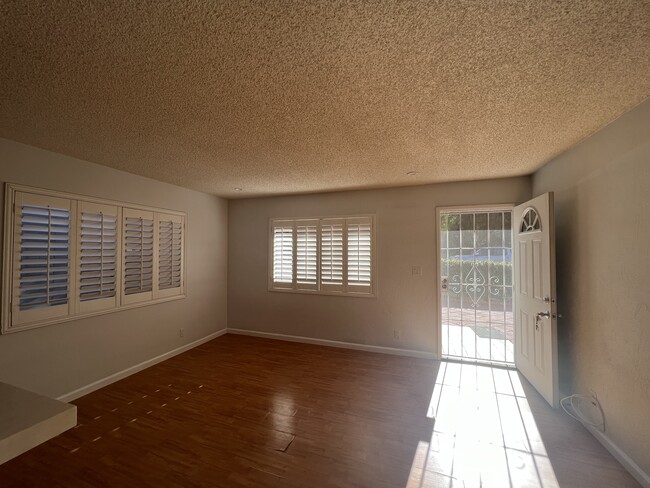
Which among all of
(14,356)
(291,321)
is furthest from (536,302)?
(14,356)

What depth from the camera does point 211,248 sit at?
181 inches

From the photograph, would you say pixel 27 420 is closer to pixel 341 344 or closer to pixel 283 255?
pixel 341 344

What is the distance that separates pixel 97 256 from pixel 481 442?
3895mm

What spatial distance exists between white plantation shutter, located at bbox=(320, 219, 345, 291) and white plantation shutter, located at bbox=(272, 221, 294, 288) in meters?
0.56

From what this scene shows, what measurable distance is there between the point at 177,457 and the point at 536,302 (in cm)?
332

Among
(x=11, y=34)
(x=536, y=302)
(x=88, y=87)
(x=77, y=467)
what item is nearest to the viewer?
(x=11, y=34)

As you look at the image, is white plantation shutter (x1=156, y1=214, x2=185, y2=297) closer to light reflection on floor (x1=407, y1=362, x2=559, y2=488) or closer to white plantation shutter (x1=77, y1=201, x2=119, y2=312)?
white plantation shutter (x1=77, y1=201, x2=119, y2=312)


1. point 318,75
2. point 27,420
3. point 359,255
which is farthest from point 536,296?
point 27,420

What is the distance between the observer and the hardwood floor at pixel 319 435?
1812 mm

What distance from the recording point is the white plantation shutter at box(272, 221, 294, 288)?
4605 millimetres

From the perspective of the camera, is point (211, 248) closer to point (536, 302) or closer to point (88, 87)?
point (88, 87)

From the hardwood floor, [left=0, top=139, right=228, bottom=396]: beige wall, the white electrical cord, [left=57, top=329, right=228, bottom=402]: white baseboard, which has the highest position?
[left=0, top=139, right=228, bottom=396]: beige wall

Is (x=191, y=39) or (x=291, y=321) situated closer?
(x=191, y=39)

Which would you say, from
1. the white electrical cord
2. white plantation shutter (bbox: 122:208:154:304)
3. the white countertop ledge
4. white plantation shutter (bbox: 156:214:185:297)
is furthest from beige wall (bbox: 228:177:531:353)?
the white countertop ledge
